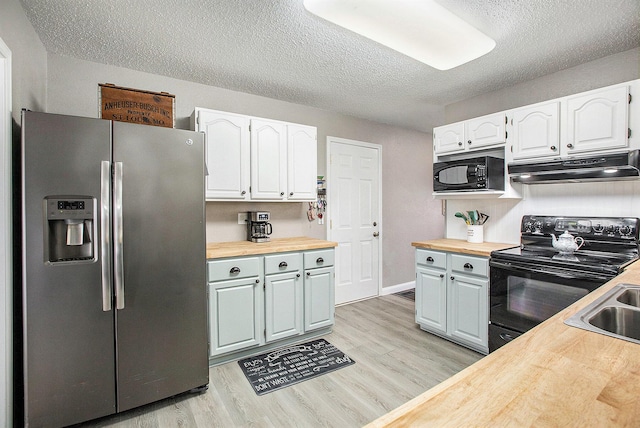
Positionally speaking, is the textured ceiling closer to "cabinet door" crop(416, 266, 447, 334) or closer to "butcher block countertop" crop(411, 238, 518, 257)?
"butcher block countertop" crop(411, 238, 518, 257)

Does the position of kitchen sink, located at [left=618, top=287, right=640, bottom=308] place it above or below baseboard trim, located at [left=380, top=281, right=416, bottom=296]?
above

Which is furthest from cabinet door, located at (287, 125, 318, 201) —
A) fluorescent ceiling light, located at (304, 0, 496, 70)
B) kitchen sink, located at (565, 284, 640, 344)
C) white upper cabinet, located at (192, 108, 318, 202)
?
kitchen sink, located at (565, 284, 640, 344)

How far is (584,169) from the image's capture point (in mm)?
2232

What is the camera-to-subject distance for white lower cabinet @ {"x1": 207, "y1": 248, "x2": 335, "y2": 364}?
2467 mm

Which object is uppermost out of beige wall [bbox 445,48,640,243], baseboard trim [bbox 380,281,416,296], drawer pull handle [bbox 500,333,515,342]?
beige wall [bbox 445,48,640,243]

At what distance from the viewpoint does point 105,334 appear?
183cm

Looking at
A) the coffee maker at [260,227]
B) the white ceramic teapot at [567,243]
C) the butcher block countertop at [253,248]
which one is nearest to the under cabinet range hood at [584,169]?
the white ceramic teapot at [567,243]

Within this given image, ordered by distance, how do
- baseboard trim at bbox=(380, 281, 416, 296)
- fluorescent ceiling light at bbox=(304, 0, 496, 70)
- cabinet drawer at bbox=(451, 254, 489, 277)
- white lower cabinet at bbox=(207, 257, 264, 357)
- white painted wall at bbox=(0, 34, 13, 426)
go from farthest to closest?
1. baseboard trim at bbox=(380, 281, 416, 296)
2. cabinet drawer at bbox=(451, 254, 489, 277)
3. white lower cabinet at bbox=(207, 257, 264, 357)
4. fluorescent ceiling light at bbox=(304, 0, 496, 70)
5. white painted wall at bbox=(0, 34, 13, 426)

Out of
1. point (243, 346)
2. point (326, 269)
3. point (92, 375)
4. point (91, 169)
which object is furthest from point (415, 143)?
Result: point (92, 375)

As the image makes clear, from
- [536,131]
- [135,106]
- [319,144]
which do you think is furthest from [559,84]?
[135,106]

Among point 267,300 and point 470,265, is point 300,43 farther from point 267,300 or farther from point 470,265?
point 470,265

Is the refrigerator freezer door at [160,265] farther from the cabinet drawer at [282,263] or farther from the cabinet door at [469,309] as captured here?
the cabinet door at [469,309]

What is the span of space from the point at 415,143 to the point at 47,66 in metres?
4.34

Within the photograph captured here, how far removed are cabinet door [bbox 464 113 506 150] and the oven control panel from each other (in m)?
0.74
